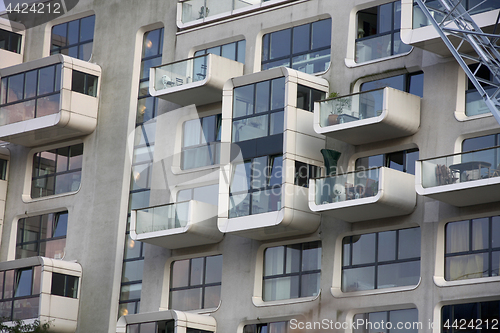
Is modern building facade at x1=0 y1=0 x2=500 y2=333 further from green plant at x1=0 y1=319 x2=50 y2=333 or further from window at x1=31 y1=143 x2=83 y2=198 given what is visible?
green plant at x1=0 y1=319 x2=50 y2=333

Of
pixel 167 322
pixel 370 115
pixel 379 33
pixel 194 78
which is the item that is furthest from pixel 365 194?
pixel 194 78

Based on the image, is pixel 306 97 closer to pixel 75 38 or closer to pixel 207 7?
pixel 207 7

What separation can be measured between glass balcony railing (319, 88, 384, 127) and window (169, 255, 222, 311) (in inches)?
262

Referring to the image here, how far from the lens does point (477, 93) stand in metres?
30.1

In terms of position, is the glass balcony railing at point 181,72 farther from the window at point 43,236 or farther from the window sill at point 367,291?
the window sill at point 367,291

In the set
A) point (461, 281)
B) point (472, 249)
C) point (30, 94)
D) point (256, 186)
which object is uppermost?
point (30, 94)

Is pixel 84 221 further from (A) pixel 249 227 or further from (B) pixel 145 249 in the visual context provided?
(A) pixel 249 227

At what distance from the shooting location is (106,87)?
39406 millimetres

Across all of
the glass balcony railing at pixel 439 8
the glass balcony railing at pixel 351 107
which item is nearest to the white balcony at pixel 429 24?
the glass balcony railing at pixel 439 8

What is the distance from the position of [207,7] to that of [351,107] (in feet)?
30.1

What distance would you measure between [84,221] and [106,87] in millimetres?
5401

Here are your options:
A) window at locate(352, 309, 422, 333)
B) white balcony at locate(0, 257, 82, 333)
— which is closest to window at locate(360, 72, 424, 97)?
window at locate(352, 309, 422, 333)

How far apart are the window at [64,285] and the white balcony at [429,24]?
15.1 m

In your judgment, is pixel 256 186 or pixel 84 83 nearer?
pixel 256 186
